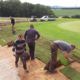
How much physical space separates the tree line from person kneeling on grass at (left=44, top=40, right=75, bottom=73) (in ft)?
236

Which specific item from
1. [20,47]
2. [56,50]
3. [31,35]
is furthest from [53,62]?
[31,35]

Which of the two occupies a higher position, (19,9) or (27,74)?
(27,74)

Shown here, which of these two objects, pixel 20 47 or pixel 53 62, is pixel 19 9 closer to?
pixel 20 47

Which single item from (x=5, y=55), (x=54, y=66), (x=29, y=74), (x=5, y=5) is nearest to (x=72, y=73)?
(x=54, y=66)

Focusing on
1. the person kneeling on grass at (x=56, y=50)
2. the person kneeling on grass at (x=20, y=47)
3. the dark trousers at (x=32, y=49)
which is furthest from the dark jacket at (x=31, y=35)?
the person kneeling on grass at (x=56, y=50)

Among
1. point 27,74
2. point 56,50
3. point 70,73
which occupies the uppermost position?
point 56,50

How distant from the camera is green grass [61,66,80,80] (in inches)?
507

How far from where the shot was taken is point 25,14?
8750 centimetres

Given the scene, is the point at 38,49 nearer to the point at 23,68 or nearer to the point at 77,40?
the point at 77,40

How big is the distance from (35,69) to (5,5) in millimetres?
71567

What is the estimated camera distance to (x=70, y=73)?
13367 mm

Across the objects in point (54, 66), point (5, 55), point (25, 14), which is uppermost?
point (54, 66)

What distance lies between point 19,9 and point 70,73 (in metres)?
73.5

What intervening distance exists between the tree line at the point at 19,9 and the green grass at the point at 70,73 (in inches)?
2833
